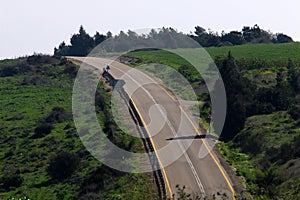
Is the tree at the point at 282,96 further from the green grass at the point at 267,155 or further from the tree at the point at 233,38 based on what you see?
the tree at the point at 233,38

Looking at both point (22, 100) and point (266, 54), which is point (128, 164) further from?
point (266, 54)

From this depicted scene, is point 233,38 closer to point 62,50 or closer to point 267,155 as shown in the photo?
point 62,50

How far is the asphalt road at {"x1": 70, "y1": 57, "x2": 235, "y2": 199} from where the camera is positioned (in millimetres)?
34250

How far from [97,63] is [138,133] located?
4916 cm

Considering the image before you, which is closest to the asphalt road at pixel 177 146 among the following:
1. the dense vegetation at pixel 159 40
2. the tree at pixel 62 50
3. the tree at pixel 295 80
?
the tree at pixel 295 80

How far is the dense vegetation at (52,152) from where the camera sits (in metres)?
35.0

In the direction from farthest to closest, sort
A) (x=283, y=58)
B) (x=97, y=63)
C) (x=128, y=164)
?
(x=97, y=63)
(x=283, y=58)
(x=128, y=164)

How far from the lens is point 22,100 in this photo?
225ft

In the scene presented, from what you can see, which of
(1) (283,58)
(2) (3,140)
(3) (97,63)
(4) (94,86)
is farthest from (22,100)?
(1) (283,58)

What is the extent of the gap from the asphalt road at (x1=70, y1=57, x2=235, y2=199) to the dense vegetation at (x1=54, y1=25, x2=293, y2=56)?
6373cm

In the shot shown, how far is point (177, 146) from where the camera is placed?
4181cm

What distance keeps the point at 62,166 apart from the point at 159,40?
97.0m

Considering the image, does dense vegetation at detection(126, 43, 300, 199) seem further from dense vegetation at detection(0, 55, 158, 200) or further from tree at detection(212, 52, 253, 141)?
dense vegetation at detection(0, 55, 158, 200)

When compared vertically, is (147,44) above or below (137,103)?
above
